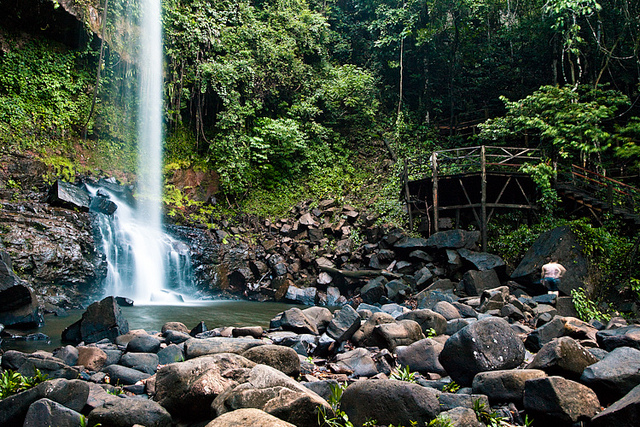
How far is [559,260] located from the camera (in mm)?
9883

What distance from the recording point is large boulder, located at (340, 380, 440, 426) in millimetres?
3029

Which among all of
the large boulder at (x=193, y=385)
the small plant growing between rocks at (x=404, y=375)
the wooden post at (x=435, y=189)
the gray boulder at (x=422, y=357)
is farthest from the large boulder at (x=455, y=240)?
the large boulder at (x=193, y=385)

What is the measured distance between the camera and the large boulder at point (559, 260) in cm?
942

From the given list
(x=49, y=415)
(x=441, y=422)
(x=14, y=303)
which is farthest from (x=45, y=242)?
(x=441, y=422)

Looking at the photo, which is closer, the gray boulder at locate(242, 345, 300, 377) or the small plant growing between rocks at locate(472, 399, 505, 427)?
the small plant growing between rocks at locate(472, 399, 505, 427)

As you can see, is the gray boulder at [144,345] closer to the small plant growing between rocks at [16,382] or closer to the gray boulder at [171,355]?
the gray boulder at [171,355]

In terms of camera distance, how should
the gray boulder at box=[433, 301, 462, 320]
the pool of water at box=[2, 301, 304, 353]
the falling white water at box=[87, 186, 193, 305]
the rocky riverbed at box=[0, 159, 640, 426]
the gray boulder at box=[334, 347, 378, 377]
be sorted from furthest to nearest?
the falling white water at box=[87, 186, 193, 305]
the gray boulder at box=[433, 301, 462, 320]
the pool of water at box=[2, 301, 304, 353]
the gray boulder at box=[334, 347, 378, 377]
the rocky riverbed at box=[0, 159, 640, 426]

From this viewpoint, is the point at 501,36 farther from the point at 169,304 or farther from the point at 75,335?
the point at 75,335

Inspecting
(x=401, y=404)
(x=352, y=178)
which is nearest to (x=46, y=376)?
(x=401, y=404)

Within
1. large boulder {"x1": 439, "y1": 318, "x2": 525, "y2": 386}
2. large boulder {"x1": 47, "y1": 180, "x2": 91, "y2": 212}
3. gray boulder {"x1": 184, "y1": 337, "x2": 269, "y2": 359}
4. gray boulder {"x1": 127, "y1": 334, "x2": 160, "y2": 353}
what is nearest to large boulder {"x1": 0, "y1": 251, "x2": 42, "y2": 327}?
gray boulder {"x1": 127, "y1": 334, "x2": 160, "y2": 353}

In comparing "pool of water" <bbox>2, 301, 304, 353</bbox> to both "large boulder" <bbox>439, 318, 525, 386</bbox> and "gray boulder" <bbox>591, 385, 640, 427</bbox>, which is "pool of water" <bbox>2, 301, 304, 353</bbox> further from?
"gray boulder" <bbox>591, 385, 640, 427</bbox>

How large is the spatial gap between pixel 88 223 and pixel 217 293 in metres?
4.76

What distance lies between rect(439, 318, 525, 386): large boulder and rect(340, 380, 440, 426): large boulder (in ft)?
3.90

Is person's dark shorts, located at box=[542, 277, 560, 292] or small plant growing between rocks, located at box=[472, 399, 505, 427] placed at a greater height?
small plant growing between rocks, located at box=[472, 399, 505, 427]
